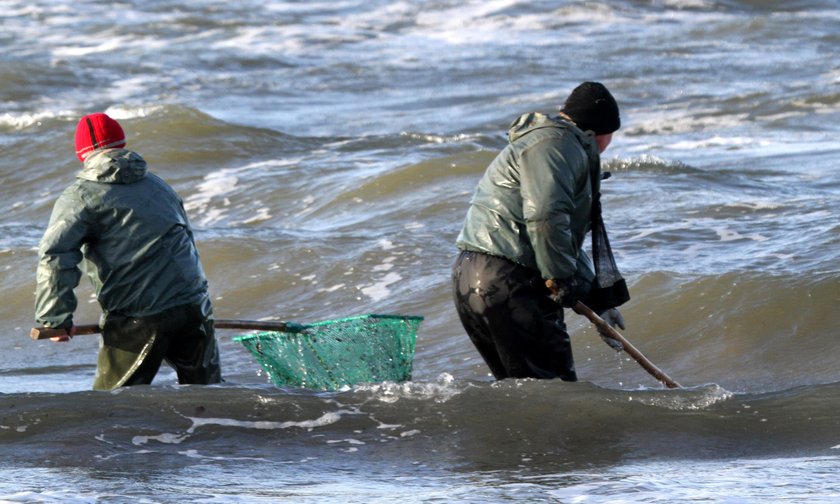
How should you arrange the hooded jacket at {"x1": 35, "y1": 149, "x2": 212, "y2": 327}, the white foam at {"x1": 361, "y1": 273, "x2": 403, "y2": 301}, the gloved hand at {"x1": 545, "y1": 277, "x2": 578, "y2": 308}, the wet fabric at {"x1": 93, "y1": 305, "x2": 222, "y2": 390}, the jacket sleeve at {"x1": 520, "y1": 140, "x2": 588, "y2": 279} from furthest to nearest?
1. the white foam at {"x1": 361, "y1": 273, "x2": 403, "y2": 301}
2. the wet fabric at {"x1": 93, "y1": 305, "x2": 222, "y2": 390}
3. the hooded jacket at {"x1": 35, "y1": 149, "x2": 212, "y2": 327}
4. the gloved hand at {"x1": 545, "y1": 277, "x2": 578, "y2": 308}
5. the jacket sleeve at {"x1": 520, "y1": 140, "x2": 588, "y2": 279}

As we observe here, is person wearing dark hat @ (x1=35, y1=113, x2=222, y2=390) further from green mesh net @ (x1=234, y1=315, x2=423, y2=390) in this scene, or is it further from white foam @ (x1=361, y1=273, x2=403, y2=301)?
white foam @ (x1=361, y1=273, x2=403, y2=301)

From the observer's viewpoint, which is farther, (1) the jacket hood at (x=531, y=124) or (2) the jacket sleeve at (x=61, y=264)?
(2) the jacket sleeve at (x=61, y=264)

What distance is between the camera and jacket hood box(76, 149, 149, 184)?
6375 mm

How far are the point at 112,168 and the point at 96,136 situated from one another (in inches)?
9.5

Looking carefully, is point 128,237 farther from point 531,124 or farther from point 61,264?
point 531,124

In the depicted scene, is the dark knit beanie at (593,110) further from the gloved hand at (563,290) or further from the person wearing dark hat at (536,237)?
the gloved hand at (563,290)

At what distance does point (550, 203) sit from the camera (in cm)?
588

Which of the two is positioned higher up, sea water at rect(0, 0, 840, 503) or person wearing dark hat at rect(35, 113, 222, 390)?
person wearing dark hat at rect(35, 113, 222, 390)

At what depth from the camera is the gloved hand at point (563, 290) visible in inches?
237

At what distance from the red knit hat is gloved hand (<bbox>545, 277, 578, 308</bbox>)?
2.22m

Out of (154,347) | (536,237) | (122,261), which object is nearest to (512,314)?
(536,237)

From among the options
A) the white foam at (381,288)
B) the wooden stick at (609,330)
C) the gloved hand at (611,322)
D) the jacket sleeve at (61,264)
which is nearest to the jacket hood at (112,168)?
the jacket sleeve at (61,264)

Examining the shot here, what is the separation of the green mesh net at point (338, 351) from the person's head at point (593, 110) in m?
1.39

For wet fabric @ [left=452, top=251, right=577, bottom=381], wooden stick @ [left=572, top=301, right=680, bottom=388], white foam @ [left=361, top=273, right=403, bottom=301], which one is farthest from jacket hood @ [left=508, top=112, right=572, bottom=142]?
white foam @ [left=361, top=273, right=403, bottom=301]
